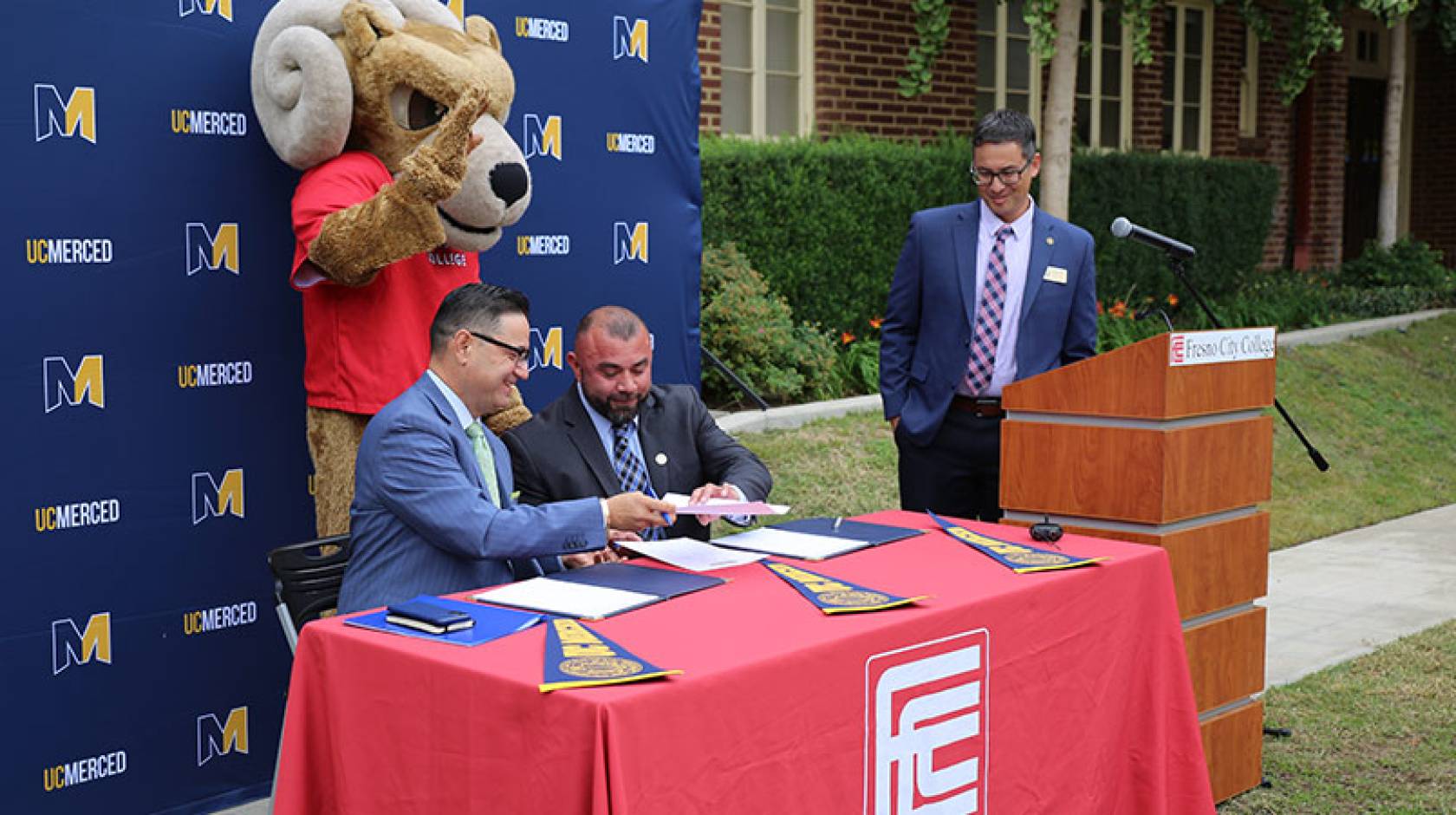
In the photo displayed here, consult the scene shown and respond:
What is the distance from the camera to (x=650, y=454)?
4.96 m

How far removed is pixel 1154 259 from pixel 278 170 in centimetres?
1144

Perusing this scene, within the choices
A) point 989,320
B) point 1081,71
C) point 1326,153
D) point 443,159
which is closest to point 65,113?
point 443,159

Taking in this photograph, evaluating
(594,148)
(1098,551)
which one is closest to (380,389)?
(594,148)

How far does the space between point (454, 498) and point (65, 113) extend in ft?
6.11

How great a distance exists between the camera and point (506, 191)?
4945 millimetres

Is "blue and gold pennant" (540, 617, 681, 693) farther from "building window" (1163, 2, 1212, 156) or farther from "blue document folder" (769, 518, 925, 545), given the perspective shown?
"building window" (1163, 2, 1212, 156)

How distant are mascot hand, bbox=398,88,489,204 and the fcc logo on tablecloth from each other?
1.98 m

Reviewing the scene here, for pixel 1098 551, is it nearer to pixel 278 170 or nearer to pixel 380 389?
pixel 380 389

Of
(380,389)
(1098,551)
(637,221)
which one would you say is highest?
(637,221)

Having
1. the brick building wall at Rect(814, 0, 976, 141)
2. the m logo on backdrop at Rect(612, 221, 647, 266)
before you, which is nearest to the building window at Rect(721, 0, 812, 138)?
the brick building wall at Rect(814, 0, 976, 141)

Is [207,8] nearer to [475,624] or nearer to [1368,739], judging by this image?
[475,624]

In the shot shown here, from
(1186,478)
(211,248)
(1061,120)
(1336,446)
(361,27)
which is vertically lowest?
(1336,446)

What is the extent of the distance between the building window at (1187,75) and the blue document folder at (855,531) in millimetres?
14108

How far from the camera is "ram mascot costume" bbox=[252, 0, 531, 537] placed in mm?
4578
